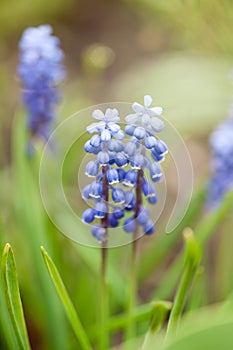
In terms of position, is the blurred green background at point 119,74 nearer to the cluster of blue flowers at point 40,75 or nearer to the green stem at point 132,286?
the cluster of blue flowers at point 40,75

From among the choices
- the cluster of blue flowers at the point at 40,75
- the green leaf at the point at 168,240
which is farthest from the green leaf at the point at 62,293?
the cluster of blue flowers at the point at 40,75

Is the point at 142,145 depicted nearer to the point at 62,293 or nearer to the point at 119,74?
the point at 62,293

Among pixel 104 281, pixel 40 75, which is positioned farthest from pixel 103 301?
pixel 40 75

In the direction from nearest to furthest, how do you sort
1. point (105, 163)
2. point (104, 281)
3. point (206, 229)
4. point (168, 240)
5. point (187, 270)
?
point (105, 163)
point (187, 270)
point (104, 281)
point (206, 229)
point (168, 240)

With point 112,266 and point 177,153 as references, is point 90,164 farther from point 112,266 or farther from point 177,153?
point 177,153

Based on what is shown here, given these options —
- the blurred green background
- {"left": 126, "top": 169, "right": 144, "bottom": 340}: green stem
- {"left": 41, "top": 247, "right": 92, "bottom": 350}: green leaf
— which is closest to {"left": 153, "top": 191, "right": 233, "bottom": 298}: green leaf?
the blurred green background

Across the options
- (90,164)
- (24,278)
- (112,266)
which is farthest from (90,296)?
(90,164)

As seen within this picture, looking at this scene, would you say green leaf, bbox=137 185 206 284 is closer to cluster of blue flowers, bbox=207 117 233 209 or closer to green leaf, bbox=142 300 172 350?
cluster of blue flowers, bbox=207 117 233 209
